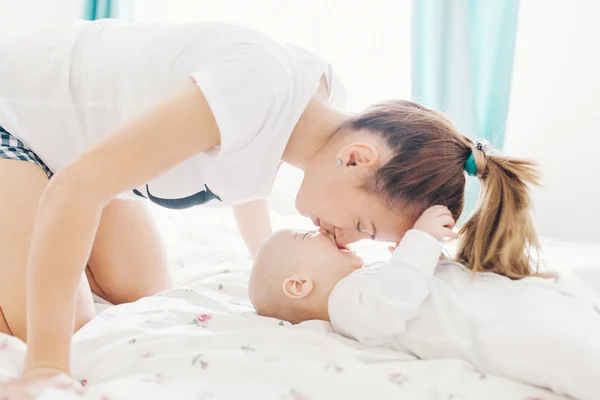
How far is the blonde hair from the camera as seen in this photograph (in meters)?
1.05

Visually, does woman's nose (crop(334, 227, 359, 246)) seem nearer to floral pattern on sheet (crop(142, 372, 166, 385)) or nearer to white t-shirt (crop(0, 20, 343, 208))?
white t-shirt (crop(0, 20, 343, 208))

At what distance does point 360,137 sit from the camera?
3.50 feet

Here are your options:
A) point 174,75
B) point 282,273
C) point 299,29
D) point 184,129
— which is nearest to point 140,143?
point 184,129

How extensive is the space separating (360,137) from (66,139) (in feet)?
1.88

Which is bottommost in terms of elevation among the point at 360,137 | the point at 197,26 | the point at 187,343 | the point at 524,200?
the point at 187,343

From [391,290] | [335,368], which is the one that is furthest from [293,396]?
[391,290]

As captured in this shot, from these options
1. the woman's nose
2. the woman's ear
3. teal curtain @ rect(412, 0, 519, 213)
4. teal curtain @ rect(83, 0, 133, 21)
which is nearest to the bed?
the woman's nose

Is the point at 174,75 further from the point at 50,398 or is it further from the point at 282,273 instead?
Result: the point at 50,398

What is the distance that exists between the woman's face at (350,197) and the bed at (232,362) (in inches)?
7.5

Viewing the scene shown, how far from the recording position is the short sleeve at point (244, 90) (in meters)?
0.93

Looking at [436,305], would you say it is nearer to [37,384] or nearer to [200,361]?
[200,361]

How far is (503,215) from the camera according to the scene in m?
1.08

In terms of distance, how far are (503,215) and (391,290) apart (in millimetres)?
263

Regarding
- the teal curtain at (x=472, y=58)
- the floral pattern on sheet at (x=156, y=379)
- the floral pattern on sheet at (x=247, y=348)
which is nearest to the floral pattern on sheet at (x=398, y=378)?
the floral pattern on sheet at (x=247, y=348)
